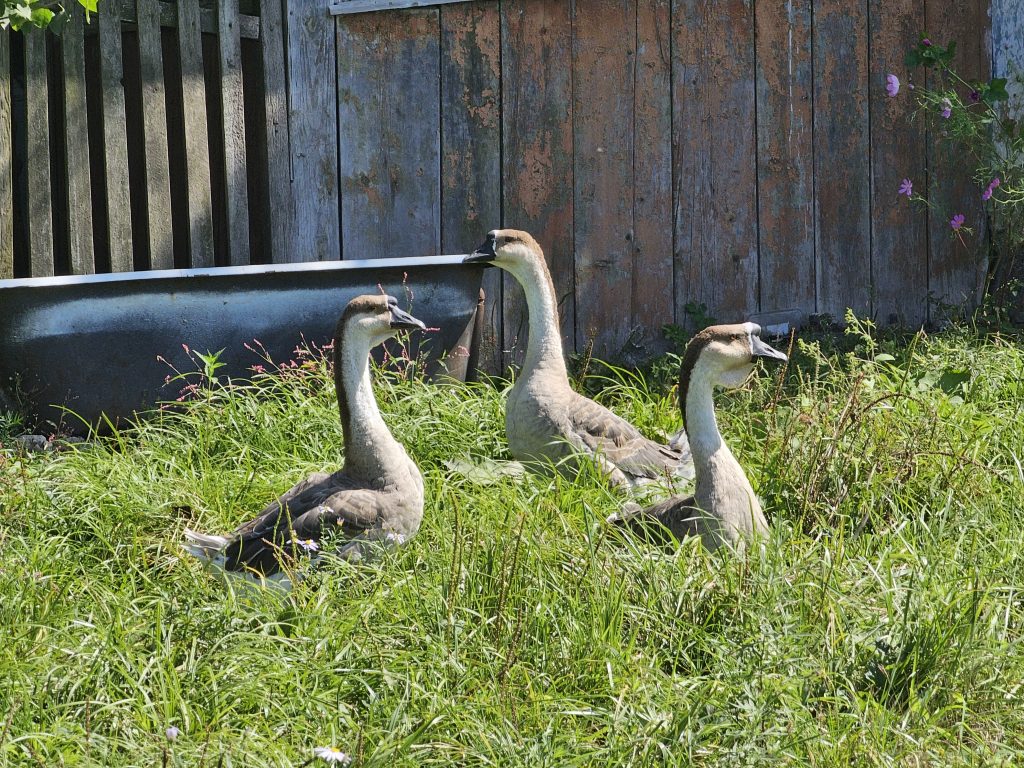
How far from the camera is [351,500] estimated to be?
441 cm

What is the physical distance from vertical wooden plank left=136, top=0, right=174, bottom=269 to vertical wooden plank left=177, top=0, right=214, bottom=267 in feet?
0.37

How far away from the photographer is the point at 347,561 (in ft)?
13.9

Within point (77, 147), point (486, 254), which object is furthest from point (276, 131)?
point (486, 254)

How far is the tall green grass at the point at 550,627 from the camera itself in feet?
10.6

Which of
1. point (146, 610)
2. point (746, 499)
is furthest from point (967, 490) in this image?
point (146, 610)

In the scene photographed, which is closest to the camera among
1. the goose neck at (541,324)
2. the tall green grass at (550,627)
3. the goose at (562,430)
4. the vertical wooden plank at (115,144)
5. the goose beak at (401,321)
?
the tall green grass at (550,627)

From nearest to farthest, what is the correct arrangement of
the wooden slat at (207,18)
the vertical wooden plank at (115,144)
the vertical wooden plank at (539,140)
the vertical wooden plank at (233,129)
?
the vertical wooden plank at (115,144), the wooden slat at (207,18), the vertical wooden plank at (233,129), the vertical wooden plank at (539,140)

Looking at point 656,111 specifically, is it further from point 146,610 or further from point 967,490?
point 146,610

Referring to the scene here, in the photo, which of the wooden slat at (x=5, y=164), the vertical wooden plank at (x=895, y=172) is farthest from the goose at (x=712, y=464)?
the wooden slat at (x=5, y=164)

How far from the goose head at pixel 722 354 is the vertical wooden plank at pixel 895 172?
3395mm

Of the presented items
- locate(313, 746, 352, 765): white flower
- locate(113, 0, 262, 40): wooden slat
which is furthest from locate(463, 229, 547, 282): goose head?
locate(313, 746, 352, 765): white flower

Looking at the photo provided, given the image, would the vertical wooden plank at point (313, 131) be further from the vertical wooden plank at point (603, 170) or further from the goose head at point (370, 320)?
the goose head at point (370, 320)

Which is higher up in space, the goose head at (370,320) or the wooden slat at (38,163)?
the wooden slat at (38,163)

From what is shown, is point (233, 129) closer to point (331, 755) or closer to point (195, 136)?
point (195, 136)
